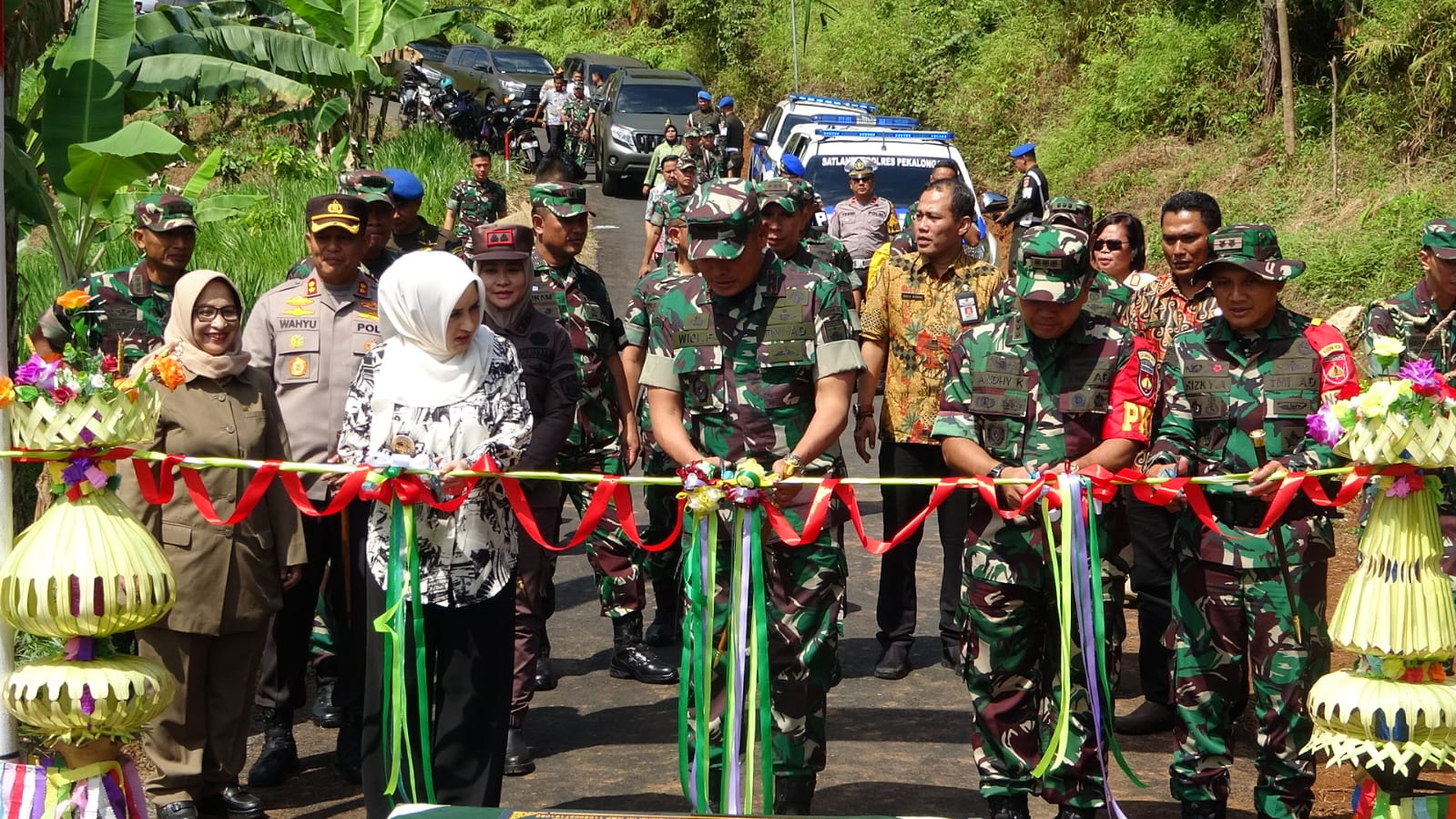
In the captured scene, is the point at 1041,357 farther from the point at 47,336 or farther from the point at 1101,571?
the point at 47,336

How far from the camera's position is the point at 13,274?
5.80 meters

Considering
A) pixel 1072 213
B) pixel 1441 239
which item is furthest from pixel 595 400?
pixel 1441 239

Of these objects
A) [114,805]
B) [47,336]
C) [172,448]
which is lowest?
[114,805]

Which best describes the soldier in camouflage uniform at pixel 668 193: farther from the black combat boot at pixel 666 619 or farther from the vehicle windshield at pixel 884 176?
the black combat boot at pixel 666 619

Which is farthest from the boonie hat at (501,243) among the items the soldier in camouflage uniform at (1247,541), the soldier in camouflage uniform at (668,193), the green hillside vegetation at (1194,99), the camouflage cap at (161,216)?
the green hillside vegetation at (1194,99)

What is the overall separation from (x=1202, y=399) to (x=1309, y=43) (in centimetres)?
1580

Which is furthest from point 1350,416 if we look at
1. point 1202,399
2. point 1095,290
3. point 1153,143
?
point 1153,143

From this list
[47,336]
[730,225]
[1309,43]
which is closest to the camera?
[730,225]

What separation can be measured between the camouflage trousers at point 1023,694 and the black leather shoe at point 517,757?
6.00 ft

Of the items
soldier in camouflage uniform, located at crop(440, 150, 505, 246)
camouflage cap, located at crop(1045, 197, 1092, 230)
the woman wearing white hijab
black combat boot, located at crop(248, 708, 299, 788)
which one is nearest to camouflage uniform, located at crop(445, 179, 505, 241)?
soldier in camouflage uniform, located at crop(440, 150, 505, 246)

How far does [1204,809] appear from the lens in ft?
16.8

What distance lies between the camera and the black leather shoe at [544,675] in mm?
7094

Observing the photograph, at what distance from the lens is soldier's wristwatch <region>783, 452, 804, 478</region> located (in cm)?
485

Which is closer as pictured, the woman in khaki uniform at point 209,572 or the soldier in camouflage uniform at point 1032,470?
the soldier in camouflage uniform at point 1032,470
